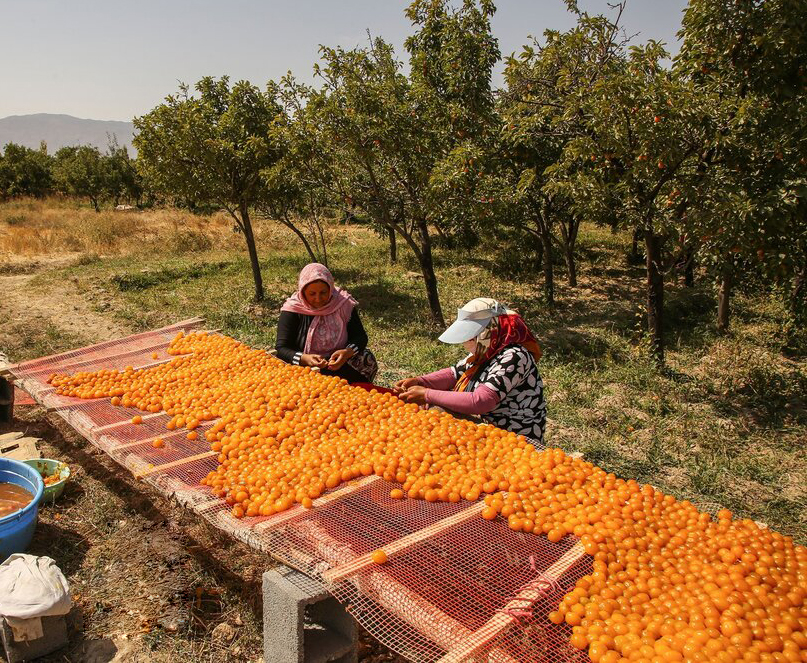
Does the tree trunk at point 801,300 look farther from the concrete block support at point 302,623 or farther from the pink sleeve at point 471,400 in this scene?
the concrete block support at point 302,623

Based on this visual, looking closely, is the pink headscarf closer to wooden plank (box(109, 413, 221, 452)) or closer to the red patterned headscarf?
wooden plank (box(109, 413, 221, 452))

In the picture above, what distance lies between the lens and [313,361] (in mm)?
5387

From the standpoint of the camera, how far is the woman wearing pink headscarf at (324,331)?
5547mm

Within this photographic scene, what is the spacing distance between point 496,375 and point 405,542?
1.69 m

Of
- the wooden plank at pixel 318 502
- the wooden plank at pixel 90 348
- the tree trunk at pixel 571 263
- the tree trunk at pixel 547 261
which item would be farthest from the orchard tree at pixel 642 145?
the tree trunk at pixel 571 263

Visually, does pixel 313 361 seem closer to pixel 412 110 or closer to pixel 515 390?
pixel 515 390

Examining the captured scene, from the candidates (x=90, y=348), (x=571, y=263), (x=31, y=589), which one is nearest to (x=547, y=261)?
(x=571, y=263)

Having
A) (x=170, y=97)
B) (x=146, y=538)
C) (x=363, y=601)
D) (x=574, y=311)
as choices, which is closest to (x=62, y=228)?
(x=170, y=97)

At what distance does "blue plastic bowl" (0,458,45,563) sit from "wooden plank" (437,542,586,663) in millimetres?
3358

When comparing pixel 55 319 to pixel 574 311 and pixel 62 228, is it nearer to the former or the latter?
pixel 574 311

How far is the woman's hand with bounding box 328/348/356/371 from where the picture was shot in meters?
5.37

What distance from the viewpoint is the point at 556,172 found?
896cm

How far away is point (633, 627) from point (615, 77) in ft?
21.2

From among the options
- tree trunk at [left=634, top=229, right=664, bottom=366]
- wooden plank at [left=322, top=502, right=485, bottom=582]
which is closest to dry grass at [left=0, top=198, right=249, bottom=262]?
tree trunk at [left=634, top=229, right=664, bottom=366]
